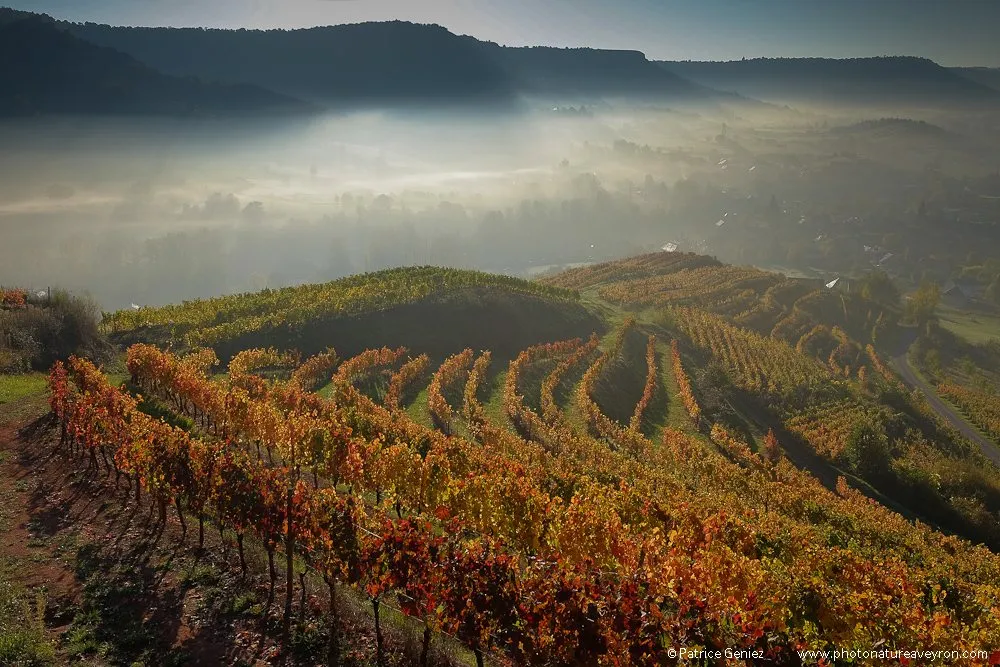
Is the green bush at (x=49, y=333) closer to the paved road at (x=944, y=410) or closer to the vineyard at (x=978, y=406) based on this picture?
the paved road at (x=944, y=410)

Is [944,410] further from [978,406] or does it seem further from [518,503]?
[518,503]

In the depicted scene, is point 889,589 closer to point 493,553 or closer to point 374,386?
point 493,553

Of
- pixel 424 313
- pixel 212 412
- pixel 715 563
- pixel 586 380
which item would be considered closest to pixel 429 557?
pixel 715 563

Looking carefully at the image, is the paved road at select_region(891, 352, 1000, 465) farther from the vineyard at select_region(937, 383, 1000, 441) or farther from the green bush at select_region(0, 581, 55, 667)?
the green bush at select_region(0, 581, 55, 667)

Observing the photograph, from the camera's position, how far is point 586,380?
241ft

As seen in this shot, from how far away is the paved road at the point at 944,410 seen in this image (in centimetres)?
9038

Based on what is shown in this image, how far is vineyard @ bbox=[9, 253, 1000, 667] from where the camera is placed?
17.0 meters

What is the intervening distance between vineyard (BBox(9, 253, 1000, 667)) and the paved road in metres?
22.2

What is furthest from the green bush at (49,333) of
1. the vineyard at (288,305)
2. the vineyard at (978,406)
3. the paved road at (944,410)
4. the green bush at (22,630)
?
the vineyard at (978,406)

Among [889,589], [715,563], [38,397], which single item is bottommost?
[38,397]

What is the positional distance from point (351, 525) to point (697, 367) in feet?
271

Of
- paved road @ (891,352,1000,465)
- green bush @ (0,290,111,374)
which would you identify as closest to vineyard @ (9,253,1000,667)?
green bush @ (0,290,111,374)

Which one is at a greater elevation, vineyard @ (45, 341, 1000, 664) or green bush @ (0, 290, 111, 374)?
vineyard @ (45, 341, 1000, 664)

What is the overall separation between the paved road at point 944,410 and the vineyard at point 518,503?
22.2 m
